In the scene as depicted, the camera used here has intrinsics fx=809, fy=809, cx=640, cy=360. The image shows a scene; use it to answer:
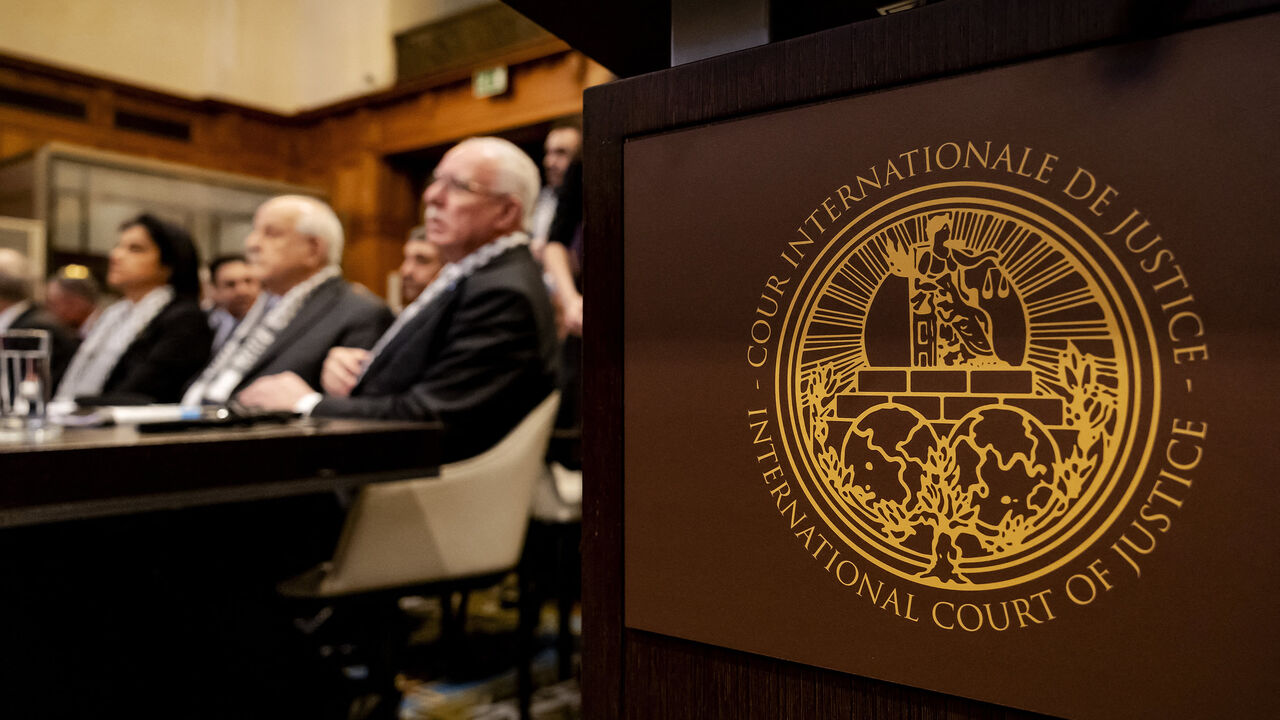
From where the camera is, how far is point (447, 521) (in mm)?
1630

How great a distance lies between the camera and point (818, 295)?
0.42 m

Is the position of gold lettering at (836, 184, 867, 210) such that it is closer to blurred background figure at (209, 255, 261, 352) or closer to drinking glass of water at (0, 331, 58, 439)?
drinking glass of water at (0, 331, 58, 439)

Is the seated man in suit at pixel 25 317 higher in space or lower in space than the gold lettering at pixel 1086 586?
higher

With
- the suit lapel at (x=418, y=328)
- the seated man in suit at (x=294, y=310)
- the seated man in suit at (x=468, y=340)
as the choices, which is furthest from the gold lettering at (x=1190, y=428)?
the seated man in suit at (x=294, y=310)

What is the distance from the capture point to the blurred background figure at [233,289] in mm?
4625

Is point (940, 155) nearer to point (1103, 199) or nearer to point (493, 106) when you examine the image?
point (1103, 199)

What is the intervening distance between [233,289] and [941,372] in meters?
5.02

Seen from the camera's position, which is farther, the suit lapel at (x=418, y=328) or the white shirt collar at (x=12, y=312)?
the white shirt collar at (x=12, y=312)

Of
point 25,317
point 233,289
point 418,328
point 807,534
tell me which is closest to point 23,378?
point 418,328

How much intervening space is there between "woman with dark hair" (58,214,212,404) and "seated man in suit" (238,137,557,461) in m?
0.91

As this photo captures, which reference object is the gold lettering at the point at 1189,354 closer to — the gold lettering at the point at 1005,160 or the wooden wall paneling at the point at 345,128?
the gold lettering at the point at 1005,160

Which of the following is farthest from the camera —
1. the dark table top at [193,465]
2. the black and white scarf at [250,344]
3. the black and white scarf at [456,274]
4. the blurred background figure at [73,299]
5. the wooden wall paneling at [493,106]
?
the wooden wall paneling at [493,106]

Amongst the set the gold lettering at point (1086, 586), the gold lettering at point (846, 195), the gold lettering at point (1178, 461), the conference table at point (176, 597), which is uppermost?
the gold lettering at point (846, 195)

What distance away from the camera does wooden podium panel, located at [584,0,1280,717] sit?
33 cm
